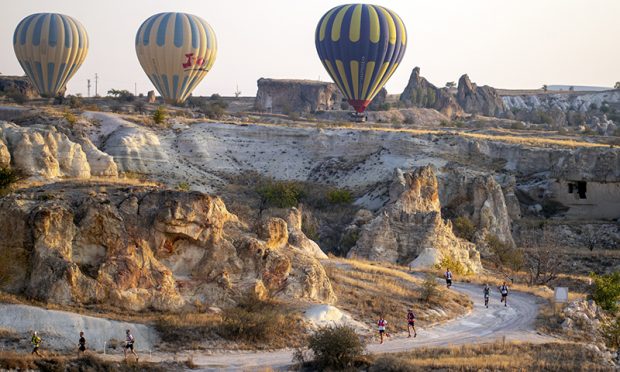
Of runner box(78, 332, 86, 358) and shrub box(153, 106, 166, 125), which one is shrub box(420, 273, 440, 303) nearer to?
runner box(78, 332, 86, 358)

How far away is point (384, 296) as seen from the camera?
33.3m

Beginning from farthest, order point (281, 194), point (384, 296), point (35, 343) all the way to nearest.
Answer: point (281, 194) < point (384, 296) < point (35, 343)

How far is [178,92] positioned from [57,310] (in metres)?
60.7

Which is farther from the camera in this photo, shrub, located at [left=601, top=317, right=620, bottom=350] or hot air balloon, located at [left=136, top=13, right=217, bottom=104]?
hot air balloon, located at [left=136, top=13, right=217, bottom=104]

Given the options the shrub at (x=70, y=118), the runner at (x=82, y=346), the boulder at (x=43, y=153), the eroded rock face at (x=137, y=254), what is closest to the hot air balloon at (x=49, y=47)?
the shrub at (x=70, y=118)

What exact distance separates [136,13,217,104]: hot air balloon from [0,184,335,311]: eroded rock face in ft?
166

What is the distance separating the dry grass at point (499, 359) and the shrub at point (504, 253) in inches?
915

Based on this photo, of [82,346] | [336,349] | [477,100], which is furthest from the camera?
[477,100]

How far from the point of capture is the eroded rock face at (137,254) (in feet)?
89.1

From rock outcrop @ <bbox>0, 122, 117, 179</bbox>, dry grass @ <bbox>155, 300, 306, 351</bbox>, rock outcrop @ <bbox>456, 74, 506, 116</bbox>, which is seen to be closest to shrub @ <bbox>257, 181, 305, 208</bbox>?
rock outcrop @ <bbox>0, 122, 117, 179</bbox>

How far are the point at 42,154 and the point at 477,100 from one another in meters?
101

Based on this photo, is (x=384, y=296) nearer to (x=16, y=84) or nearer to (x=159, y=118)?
(x=159, y=118)

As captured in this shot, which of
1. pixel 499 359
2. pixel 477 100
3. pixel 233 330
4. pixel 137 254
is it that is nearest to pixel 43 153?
pixel 137 254

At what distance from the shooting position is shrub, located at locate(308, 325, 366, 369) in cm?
2448
